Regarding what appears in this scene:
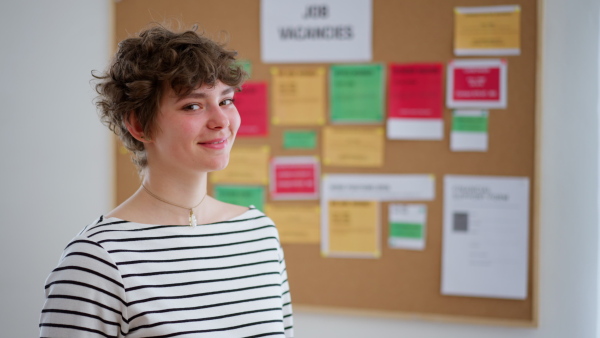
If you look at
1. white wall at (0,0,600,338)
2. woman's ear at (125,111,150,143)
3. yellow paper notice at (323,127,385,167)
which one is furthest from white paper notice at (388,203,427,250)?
woman's ear at (125,111,150,143)

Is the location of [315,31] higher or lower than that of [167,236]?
higher

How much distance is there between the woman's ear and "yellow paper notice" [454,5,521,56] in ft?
3.81

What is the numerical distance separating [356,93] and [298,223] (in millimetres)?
504

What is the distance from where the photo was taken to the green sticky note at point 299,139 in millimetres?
2008

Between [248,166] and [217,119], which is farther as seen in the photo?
A: [248,166]

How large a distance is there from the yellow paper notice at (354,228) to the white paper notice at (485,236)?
240mm

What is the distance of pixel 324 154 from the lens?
6.57 ft

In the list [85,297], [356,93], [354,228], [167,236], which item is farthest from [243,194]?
[85,297]

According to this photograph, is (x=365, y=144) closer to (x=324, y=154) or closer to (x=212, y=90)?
(x=324, y=154)

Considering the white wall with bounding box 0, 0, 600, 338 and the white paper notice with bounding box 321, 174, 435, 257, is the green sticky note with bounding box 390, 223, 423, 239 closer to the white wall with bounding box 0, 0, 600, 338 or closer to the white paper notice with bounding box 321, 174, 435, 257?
the white paper notice with bounding box 321, 174, 435, 257

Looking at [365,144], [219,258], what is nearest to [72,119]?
[365,144]

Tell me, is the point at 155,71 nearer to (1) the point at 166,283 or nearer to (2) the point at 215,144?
(2) the point at 215,144

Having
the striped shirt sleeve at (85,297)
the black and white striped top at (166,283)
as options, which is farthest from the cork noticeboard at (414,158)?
the striped shirt sleeve at (85,297)

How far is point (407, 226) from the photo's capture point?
1.94 meters
